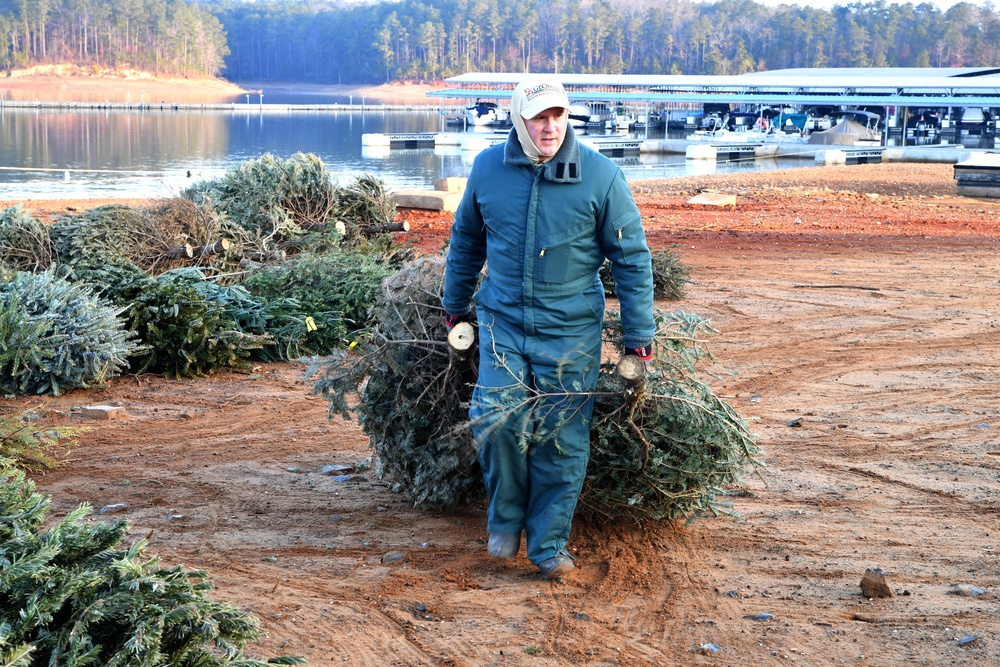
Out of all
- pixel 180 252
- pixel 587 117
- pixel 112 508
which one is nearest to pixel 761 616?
pixel 112 508

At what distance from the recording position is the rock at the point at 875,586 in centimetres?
436

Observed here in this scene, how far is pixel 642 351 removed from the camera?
4.44 meters

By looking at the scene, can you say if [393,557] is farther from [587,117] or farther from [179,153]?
[587,117]

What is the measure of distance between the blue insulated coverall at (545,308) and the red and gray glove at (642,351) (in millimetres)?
21

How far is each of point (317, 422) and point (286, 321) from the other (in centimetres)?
198

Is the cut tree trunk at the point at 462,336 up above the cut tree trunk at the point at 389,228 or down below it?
above

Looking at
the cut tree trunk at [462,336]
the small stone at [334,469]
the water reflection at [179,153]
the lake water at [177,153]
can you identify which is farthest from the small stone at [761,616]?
the water reflection at [179,153]

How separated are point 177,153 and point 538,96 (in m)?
47.1

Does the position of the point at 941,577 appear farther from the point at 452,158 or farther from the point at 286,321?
the point at 452,158

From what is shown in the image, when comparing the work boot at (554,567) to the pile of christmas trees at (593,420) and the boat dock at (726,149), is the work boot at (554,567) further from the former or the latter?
the boat dock at (726,149)

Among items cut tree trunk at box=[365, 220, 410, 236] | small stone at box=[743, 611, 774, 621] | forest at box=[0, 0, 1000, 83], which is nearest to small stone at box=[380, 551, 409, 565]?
small stone at box=[743, 611, 774, 621]

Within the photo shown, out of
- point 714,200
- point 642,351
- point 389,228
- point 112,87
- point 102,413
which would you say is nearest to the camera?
point 642,351

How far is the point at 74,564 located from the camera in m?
2.98

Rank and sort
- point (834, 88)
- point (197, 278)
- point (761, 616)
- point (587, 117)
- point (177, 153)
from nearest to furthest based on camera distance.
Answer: point (761, 616) → point (197, 278) → point (177, 153) → point (834, 88) → point (587, 117)
